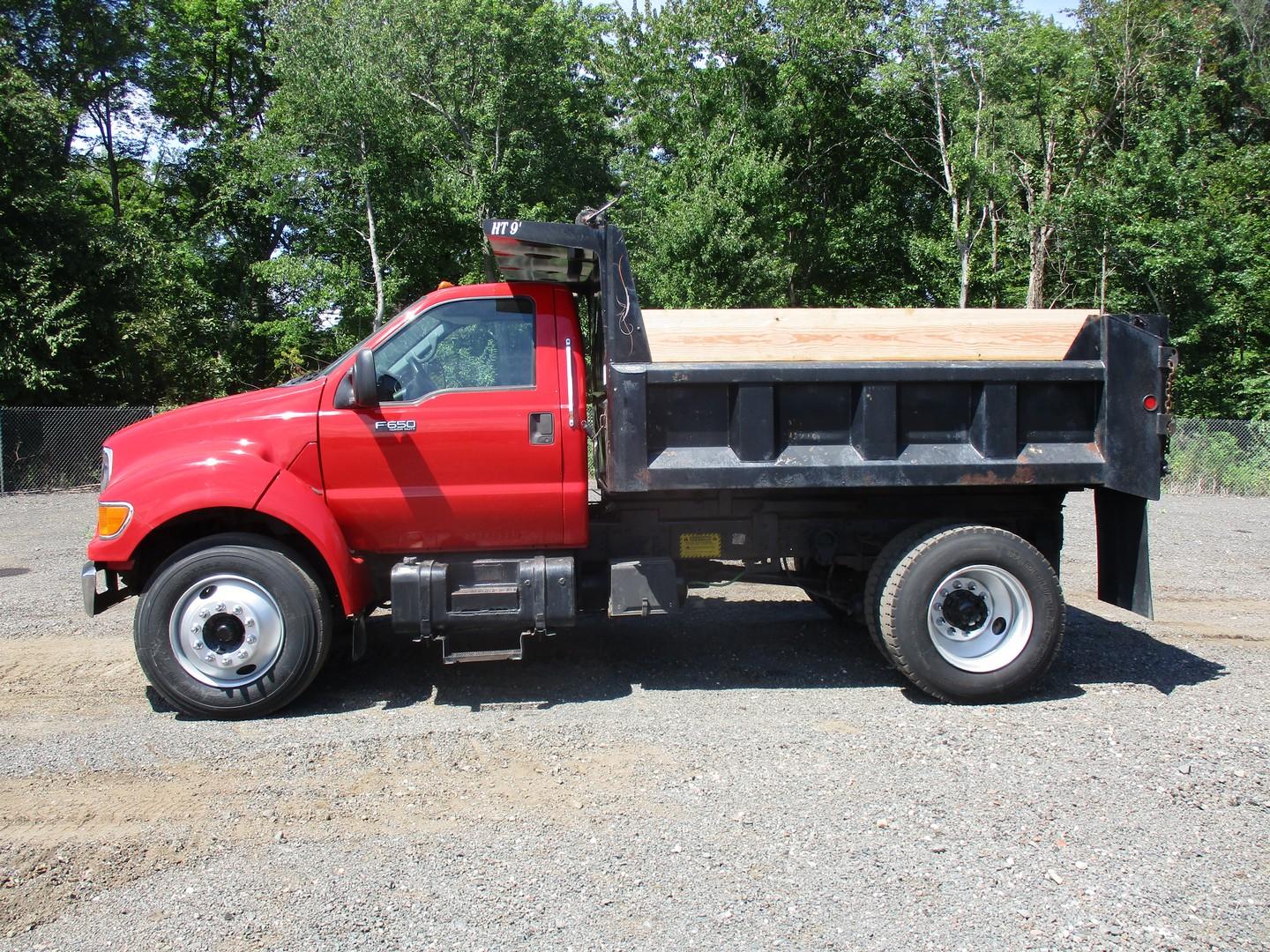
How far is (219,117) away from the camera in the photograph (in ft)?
116

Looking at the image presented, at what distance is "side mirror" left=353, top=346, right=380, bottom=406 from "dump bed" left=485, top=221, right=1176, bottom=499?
3.40 feet

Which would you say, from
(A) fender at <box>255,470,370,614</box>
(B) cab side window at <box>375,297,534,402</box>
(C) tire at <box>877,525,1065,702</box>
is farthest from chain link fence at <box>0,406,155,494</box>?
(C) tire at <box>877,525,1065,702</box>

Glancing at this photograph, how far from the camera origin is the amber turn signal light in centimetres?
534

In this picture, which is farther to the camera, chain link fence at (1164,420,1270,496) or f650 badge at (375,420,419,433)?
chain link fence at (1164,420,1270,496)

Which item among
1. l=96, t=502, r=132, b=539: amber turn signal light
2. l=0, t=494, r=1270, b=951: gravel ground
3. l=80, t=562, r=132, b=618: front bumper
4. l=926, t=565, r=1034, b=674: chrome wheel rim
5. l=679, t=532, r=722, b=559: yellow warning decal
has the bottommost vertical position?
l=0, t=494, r=1270, b=951: gravel ground

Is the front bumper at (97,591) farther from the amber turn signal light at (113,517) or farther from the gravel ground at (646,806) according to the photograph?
the gravel ground at (646,806)

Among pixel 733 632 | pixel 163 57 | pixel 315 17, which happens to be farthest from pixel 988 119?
pixel 163 57

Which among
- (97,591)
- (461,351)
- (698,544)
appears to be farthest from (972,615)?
(97,591)

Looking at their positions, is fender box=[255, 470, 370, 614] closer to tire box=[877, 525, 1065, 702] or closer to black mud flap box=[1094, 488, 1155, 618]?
tire box=[877, 525, 1065, 702]

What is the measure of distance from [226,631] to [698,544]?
2862mm

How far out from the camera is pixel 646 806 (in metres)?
4.36

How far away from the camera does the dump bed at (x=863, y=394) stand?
5496 millimetres

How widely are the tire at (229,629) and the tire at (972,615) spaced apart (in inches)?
136

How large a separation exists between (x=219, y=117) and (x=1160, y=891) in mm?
39369
